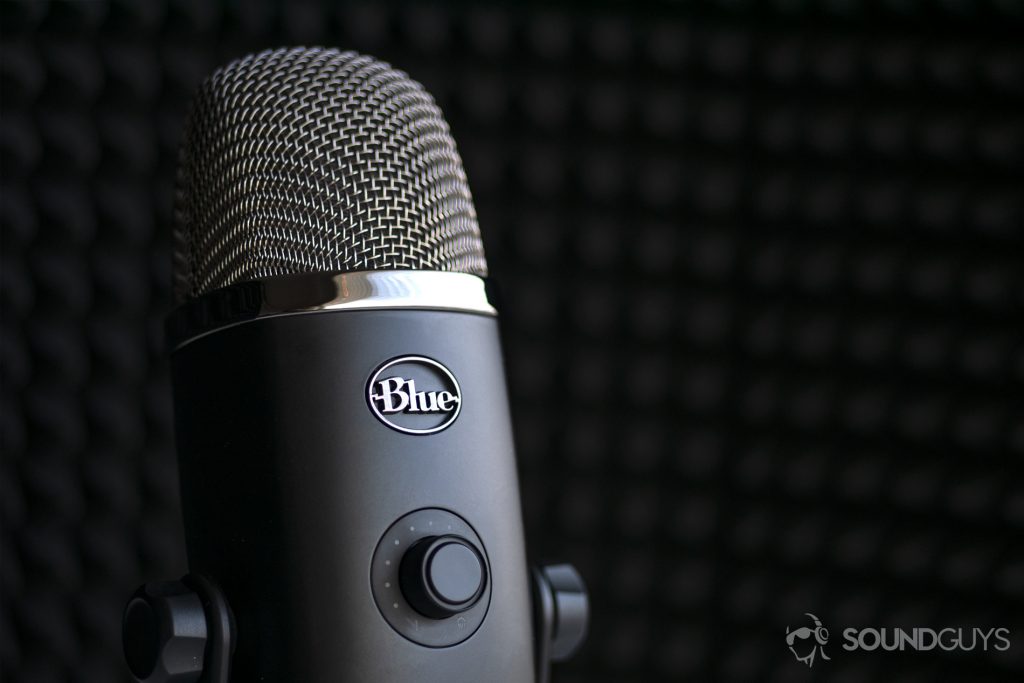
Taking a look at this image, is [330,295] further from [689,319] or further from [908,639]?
[908,639]

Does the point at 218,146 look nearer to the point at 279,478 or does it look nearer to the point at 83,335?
the point at 279,478

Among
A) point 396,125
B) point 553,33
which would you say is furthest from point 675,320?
point 396,125

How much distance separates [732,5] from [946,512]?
1.17 feet

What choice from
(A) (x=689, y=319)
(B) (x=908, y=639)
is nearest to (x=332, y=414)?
(A) (x=689, y=319)

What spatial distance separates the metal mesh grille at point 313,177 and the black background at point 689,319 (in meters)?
0.25

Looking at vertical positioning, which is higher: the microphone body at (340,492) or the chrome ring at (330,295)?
the chrome ring at (330,295)

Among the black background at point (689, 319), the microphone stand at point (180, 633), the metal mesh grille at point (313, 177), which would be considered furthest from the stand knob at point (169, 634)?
the black background at point (689, 319)

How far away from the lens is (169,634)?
11.0 inches

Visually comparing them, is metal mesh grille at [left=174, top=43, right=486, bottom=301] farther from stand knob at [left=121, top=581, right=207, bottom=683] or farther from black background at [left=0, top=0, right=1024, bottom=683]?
black background at [left=0, top=0, right=1024, bottom=683]

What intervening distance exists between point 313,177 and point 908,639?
0.51 meters

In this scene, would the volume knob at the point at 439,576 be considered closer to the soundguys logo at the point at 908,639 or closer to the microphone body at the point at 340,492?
the microphone body at the point at 340,492

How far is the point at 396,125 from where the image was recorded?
0.32 m

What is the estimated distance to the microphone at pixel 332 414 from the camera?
28 centimetres


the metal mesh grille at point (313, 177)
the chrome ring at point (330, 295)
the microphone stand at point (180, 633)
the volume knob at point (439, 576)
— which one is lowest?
the microphone stand at point (180, 633)
